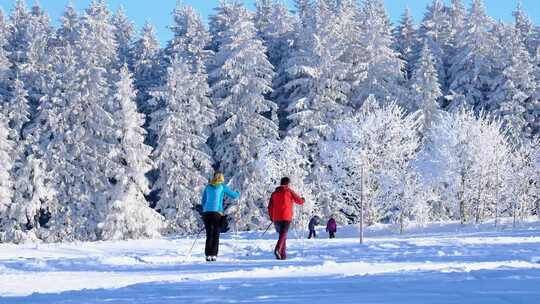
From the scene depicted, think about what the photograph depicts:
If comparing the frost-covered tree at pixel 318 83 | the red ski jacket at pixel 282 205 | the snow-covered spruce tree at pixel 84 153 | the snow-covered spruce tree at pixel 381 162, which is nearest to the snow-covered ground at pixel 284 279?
the red ski jacket at pixel 282 205

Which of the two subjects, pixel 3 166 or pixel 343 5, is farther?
pixel 343 5

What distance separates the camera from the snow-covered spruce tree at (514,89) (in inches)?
1978

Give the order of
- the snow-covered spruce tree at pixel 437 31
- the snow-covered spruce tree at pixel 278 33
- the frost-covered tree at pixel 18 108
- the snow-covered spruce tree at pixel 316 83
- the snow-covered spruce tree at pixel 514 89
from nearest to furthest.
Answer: the frost-covered tree at pixel 18 108
the snow-covered spruce tree at pixel 316 83
the snow-covered spruce tree at pixel 514 89
the snow-covered spruce tree at pixel 278 33
the snow-covered spruce tree at pixel 437 31

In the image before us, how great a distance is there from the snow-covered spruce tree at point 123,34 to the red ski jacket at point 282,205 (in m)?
48.1

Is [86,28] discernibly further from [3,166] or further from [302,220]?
[302,220]

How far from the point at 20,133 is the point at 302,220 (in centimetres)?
2044

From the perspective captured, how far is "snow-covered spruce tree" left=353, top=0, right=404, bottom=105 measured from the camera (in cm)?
5162

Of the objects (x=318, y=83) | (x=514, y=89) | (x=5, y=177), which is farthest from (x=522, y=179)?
(x=5, y=177)

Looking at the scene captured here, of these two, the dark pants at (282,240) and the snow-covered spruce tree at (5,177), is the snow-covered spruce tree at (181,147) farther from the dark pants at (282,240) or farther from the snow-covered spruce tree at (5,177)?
A: the dark pants at (282,240)

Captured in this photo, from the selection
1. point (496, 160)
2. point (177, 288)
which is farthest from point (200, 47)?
point (177, 288)

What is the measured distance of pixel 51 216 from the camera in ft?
143

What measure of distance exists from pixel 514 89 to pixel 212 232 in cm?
4299

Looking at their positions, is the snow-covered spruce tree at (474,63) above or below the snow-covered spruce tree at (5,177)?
above

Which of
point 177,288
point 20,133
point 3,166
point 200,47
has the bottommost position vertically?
point 177,288
